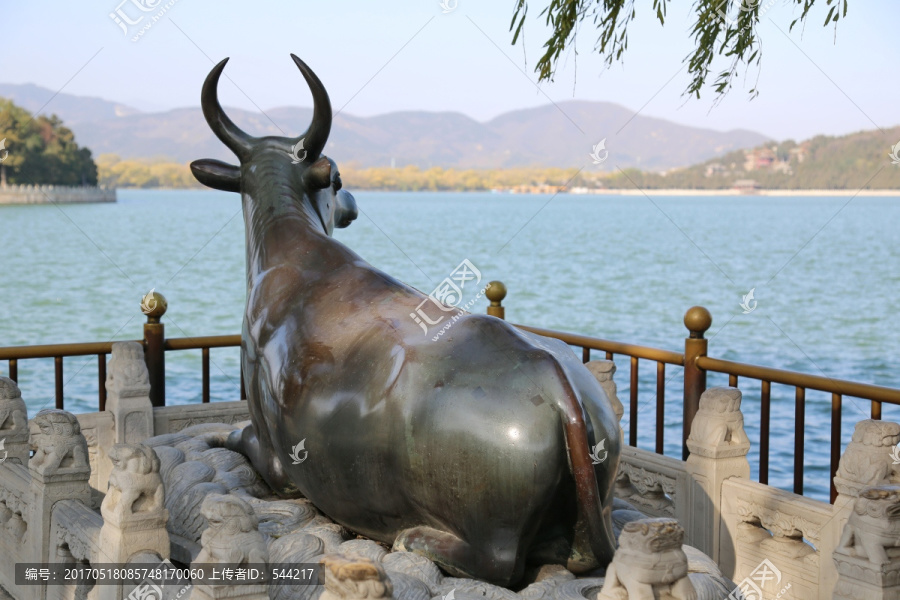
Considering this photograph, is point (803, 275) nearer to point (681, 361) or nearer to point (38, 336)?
point (38, 336)

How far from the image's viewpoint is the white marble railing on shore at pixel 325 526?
3.46 meters

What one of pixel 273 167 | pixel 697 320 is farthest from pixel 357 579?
pixel 697 320

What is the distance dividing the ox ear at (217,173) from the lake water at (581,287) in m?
1.96

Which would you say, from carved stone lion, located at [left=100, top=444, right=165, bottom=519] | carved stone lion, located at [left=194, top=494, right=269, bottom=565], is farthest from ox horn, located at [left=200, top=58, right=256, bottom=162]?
carved stone lion, located at [left=194, top=494, right=269, bottom=565]

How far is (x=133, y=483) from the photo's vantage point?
12.7 feet

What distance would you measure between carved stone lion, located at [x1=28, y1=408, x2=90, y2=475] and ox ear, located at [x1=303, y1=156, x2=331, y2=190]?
1.51m

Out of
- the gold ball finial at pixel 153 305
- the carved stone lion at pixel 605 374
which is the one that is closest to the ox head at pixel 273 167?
the gold ball finial at pixel 153 305

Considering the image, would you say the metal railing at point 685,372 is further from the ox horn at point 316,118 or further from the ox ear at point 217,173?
the ox horn at point 316,118

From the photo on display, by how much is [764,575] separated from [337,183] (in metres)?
2.74

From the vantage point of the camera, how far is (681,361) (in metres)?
5.74

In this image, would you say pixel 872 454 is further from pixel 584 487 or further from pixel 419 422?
pixel 419 422

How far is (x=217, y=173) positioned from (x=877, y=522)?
3.39 meters

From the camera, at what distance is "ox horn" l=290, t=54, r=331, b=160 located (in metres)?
4.58

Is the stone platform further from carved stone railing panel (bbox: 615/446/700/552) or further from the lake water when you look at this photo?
the lake water
